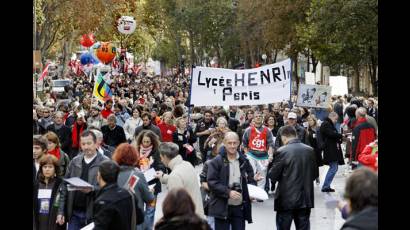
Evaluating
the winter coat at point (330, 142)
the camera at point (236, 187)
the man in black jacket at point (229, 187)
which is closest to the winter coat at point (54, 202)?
the man in black jacket at point (229, 187)

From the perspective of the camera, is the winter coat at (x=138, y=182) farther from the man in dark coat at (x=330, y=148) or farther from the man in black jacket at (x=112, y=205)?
the man in dark coat at (x=330, y=148)

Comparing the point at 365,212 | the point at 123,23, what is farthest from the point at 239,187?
the point at 123,23

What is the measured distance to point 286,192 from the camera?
1008cm

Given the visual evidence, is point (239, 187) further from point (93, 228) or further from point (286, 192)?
point (93, 228)

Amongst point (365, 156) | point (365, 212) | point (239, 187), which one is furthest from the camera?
point (239, 187)

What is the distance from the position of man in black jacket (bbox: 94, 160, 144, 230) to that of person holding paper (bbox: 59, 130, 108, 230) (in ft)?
5.37

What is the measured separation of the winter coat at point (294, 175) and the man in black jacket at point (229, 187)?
17.9 inches

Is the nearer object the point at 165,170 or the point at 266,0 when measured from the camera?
the point at 165,170

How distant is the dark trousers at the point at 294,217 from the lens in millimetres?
10219

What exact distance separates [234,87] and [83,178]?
787cm

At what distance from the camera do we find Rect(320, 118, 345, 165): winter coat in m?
16.5

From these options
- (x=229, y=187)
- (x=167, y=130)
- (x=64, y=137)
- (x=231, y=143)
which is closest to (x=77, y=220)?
(x=229, y=187)
